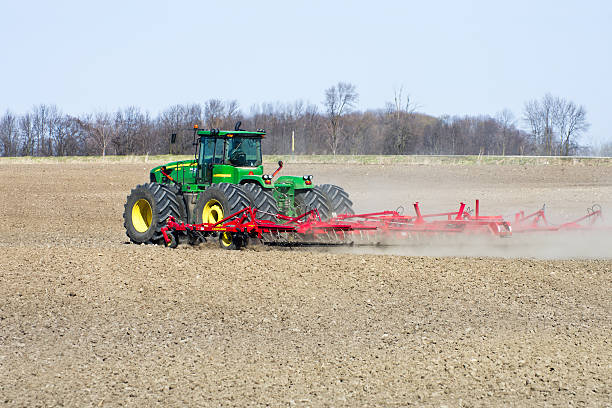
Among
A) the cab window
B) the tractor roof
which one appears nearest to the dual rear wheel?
the cab window

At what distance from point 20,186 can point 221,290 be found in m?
24.6

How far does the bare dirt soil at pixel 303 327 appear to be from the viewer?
5652mm

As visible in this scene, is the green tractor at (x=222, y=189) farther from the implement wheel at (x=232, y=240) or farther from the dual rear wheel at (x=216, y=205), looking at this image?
the implement wheel at (x=232, y=240)

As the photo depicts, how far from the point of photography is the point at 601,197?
83.7ft

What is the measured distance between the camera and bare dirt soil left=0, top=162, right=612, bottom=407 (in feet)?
18.5

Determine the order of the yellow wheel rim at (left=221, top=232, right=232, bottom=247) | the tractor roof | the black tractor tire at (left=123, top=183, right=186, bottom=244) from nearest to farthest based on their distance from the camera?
the yellow wheel rim at (left=221, top=232, right=232, bottom=247)
the tractor roof
the black tractor tire at (left=123, top=183, right=186, bottom=244)

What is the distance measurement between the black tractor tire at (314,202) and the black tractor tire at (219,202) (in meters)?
1.38

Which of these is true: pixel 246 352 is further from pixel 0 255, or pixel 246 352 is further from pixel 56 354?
pixel 0 255

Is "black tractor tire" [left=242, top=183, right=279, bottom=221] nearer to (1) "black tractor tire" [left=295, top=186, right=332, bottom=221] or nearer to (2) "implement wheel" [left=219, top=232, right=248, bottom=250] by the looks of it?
(2) "implement wheel" [left=219, top=232, right=248, bottom=250]

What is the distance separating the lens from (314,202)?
13422 millimetres

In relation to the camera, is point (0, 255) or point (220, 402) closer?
point (220, 402)

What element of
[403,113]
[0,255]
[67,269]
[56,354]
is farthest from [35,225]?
[403,113]

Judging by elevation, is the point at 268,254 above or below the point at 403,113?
below

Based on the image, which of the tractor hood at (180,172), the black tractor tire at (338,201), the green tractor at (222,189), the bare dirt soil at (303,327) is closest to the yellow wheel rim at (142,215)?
the green tractor at (222,189)
